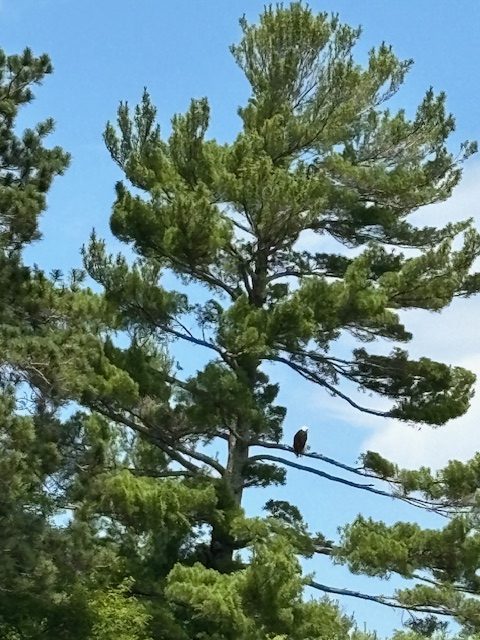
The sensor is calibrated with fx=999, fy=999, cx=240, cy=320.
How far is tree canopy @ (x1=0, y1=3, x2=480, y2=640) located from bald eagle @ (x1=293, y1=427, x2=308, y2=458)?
229mm

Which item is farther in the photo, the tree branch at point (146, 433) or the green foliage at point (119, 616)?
the tree branch at point (146, 433)

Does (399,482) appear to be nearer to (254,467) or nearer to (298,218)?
(254,467)

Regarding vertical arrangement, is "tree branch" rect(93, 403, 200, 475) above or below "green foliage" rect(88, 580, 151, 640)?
above

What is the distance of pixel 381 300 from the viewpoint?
14891 mm

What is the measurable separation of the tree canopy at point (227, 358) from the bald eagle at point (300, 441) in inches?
9.0

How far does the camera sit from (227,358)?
1548 centimetres

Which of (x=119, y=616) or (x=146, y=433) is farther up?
(x=146, y=433)

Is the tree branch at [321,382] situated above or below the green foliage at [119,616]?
above

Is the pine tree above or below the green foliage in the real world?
above

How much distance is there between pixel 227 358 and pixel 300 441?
1.71 m

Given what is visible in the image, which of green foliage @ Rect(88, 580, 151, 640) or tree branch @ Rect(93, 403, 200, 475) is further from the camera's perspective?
tree branch @ Rect(93, 403, 200, 475)

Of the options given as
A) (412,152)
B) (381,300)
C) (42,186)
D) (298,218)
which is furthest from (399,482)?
(42,186)

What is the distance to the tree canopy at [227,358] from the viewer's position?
1281cm

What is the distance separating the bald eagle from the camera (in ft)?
50.6
